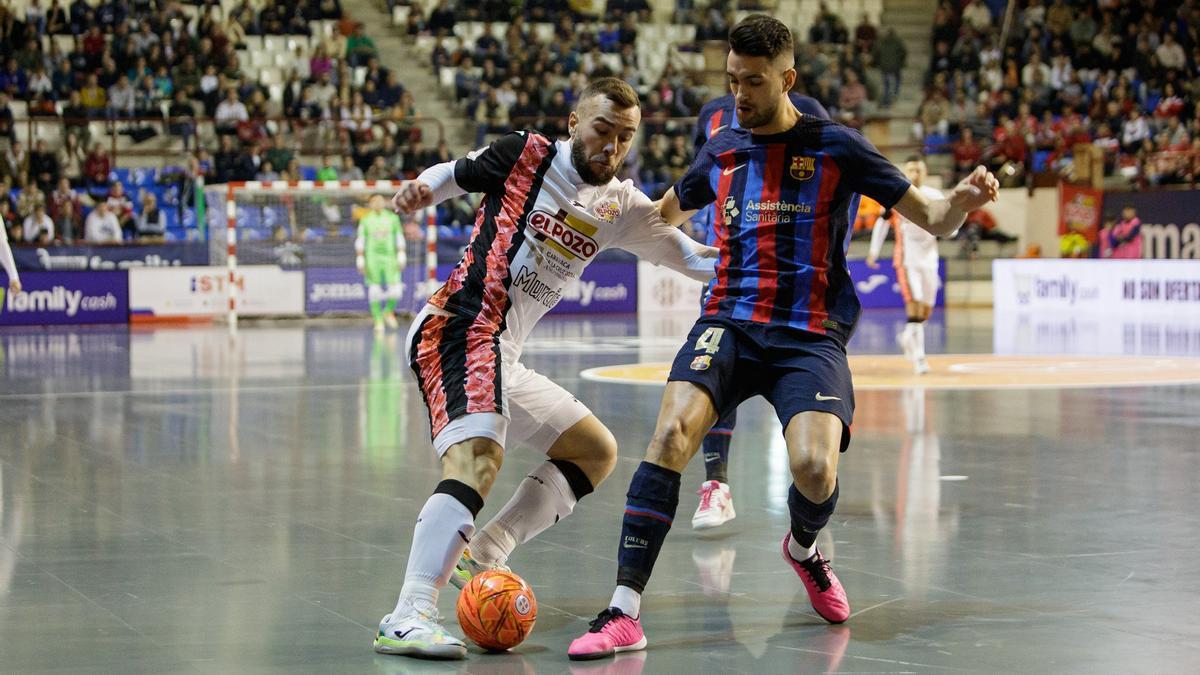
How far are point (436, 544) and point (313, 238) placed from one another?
22.7 meters

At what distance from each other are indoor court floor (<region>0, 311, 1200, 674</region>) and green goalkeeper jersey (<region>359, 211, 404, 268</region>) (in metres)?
10.5

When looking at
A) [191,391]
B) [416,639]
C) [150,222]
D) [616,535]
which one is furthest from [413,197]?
[150,222]

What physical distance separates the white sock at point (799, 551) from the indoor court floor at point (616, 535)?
0.24m

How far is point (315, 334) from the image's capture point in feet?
77.8

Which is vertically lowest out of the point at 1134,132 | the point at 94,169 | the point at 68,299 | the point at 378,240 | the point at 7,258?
the point at 68,299

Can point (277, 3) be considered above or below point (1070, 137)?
above

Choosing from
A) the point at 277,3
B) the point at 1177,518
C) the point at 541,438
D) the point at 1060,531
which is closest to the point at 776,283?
the point at 541,438

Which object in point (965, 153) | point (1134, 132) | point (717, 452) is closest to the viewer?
point (717, 452)

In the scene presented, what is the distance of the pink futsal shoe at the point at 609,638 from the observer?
202 inches

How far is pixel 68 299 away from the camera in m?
26.0

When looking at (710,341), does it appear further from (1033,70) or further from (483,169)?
(1033,70)

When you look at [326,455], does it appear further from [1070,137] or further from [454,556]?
[1070,137]

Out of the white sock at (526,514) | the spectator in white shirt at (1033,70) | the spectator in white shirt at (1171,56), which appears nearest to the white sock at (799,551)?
the white sock at (526,514)

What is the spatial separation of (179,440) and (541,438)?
5.88 meters
